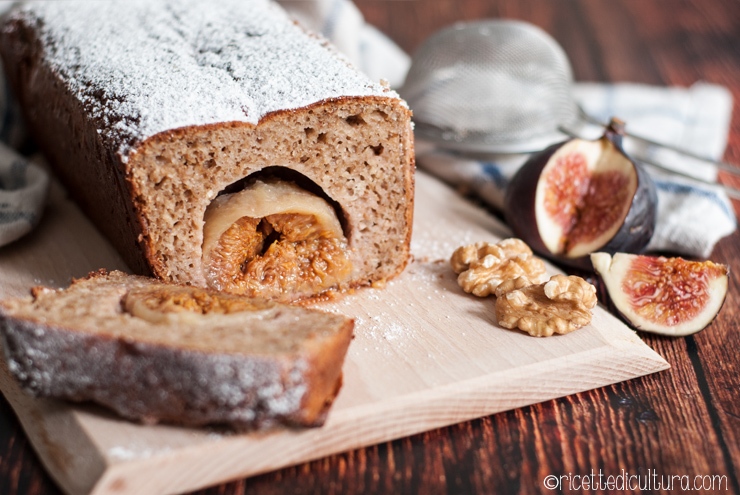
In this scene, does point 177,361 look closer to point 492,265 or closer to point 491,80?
point 492,265

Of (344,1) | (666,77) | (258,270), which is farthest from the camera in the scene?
(666,77)

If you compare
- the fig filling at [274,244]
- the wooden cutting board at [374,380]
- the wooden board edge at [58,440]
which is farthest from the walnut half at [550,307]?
the wooden board edge at [58,440]

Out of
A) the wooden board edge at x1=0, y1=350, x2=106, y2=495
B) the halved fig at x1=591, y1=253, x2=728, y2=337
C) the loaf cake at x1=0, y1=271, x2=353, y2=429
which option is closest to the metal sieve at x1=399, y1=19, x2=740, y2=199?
the halved fig at x1=591, y1=253, x2=728, y2=337

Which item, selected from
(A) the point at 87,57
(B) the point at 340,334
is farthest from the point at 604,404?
(A) the point at 87,57

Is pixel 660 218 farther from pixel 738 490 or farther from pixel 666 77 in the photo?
pixel 666 77

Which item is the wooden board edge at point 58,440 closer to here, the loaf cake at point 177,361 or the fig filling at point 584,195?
the loaf cake at point 177,361

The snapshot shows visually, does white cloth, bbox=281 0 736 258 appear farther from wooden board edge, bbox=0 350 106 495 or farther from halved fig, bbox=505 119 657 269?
wooden board edge, bbox=0 350 106 495
